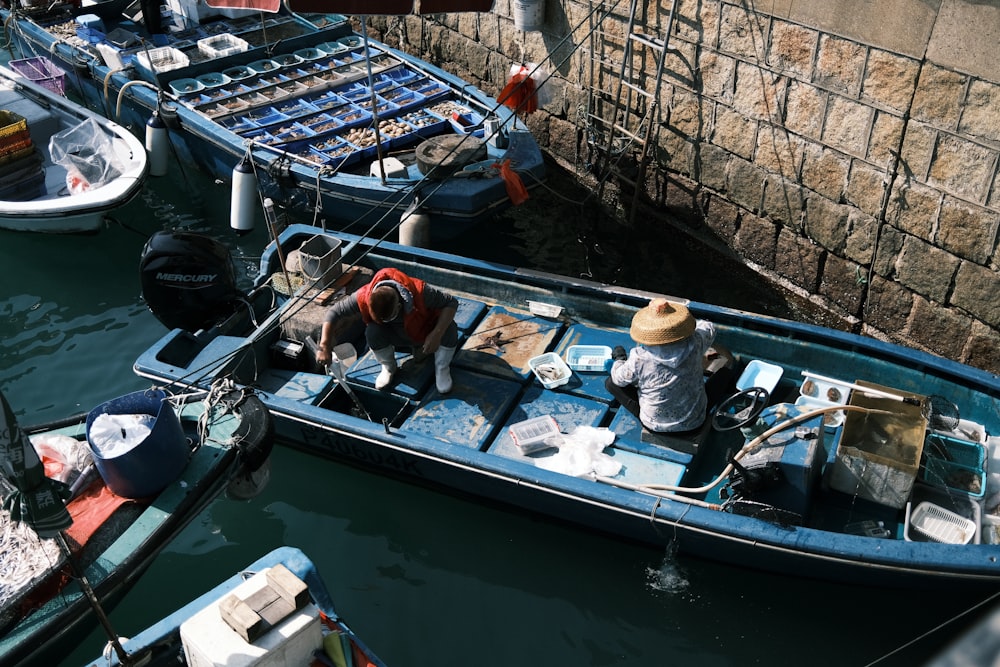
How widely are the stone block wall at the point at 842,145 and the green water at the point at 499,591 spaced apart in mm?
3100

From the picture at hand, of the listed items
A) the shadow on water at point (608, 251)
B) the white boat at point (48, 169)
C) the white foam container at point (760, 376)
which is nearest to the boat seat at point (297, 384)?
the shadow on water at point (608, 251)

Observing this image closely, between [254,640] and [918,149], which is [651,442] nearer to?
[254,640]

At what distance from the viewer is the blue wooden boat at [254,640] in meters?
4.29

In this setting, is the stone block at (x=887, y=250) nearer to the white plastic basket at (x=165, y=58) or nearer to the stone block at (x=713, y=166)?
the stone block at (x=713, y=166)

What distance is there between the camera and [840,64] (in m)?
7.62

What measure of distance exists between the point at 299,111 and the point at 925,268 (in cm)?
719

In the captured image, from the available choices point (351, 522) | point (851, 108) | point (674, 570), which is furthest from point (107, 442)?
point (851, 108)

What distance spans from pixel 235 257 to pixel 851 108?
6.63 m

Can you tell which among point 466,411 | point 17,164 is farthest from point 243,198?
point 466,411

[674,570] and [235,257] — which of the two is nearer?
[674,570]

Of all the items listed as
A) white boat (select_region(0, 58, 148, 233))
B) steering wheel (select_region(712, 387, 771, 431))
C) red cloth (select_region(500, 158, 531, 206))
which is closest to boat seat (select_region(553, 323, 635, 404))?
steering wheel (select_region(712, 387, 771, 431))

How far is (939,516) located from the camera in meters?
5.70

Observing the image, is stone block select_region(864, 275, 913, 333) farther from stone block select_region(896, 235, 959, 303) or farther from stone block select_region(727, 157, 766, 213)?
stone block select_region(727, 157, 766, 213)

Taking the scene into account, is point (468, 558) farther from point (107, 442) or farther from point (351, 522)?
point (107, 442)
